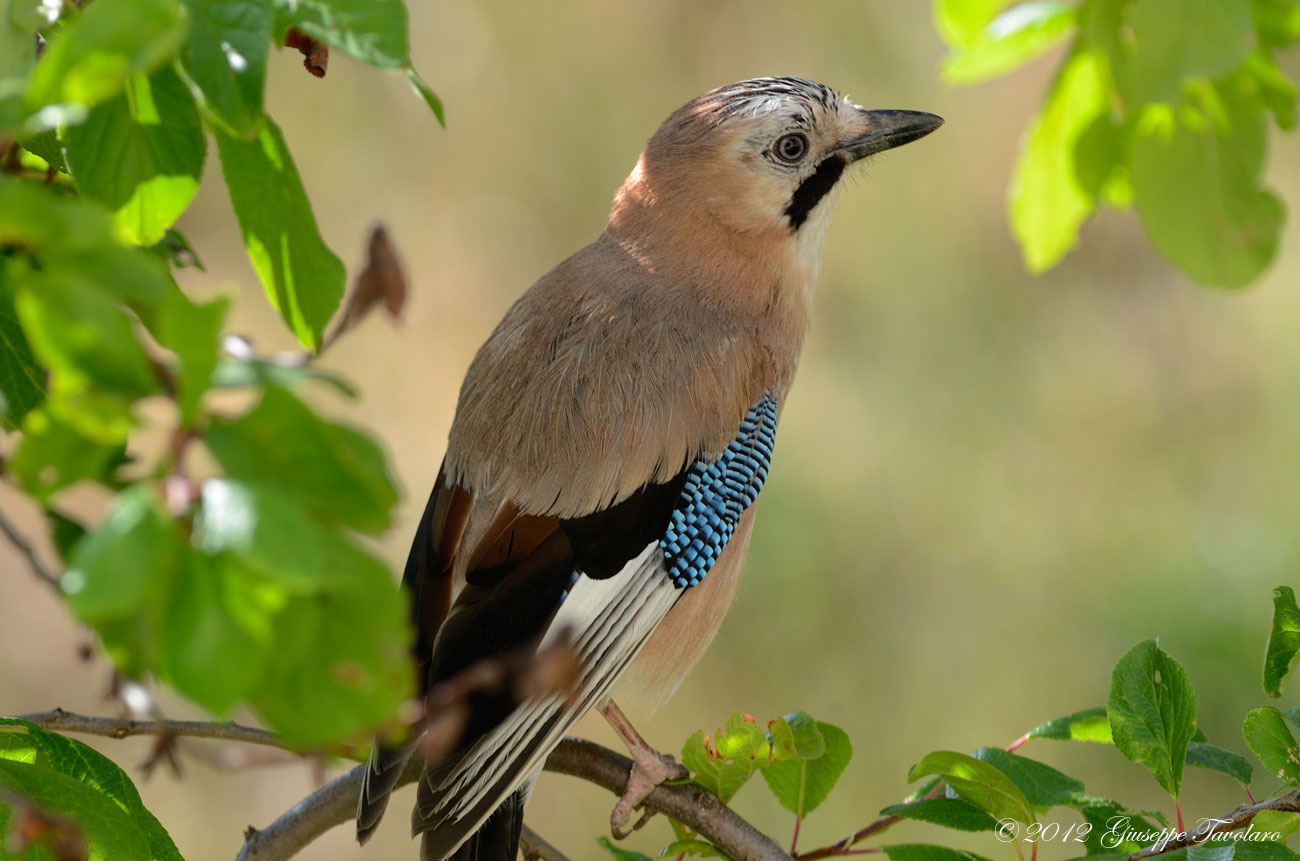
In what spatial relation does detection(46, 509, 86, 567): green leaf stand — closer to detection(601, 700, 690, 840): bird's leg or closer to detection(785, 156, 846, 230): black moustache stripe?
detection(601, 700, 690, 840): bird's leg

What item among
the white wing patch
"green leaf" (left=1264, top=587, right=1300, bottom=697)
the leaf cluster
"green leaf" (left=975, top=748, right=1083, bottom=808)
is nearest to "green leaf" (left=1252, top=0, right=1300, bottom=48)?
the leaf cluster

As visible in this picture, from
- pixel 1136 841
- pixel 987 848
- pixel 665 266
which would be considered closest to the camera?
pixel 1136 841

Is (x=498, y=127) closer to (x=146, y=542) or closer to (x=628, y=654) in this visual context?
(x=628, y=654)

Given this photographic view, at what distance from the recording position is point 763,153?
93.1 inches

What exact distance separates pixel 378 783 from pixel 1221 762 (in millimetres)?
967

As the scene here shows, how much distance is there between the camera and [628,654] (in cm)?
197

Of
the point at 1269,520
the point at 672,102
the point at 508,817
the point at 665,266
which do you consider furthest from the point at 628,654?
the point at 672,102

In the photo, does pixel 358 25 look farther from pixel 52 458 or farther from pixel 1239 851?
pixel 1239 851

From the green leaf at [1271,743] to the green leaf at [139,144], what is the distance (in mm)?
1065

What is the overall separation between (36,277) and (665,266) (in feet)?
5.53

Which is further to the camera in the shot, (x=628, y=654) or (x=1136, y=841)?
(x=628, y=654)

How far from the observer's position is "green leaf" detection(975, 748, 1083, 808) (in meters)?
1.39

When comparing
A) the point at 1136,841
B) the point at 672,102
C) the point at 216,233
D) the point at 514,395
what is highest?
the point at 672,102

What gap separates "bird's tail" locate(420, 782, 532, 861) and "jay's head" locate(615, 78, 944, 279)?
107 cm
